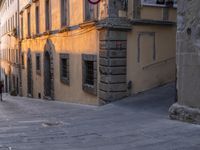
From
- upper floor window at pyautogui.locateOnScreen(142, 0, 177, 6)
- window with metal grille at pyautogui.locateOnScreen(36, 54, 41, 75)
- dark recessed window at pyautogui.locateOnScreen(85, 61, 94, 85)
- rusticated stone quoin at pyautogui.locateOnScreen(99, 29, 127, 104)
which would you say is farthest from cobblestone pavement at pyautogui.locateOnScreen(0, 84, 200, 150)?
window with metal grille at pyautogui.locateOnScreen(36, 54, 41, 75)

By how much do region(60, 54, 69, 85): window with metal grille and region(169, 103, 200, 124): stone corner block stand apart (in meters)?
8.68

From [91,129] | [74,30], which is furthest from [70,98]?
[91,129]

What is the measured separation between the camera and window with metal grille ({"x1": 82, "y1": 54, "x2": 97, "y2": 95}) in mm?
13625

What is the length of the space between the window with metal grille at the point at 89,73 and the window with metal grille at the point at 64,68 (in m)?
2.30

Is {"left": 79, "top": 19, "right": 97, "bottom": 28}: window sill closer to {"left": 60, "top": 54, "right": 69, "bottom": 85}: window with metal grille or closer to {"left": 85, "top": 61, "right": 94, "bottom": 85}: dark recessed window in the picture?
{"left": 85, "top": 61, "right": 94, "bottom": 85}: dark recessed window

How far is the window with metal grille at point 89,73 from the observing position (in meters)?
13.6

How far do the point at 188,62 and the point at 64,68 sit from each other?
10.1 m

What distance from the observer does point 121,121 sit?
936 centimetres

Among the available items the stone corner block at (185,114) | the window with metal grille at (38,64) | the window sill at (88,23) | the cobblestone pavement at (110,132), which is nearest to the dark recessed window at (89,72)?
the window sill at (88,23)

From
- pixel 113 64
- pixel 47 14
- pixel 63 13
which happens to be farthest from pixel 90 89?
pixel 47 14

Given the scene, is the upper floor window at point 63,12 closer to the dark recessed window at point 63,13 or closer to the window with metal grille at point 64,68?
the dark recessed window at point 63,13

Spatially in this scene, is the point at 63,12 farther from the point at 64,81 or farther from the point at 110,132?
the point at 110,132

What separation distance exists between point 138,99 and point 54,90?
804 centimetres

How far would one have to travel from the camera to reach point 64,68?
58.8ft
